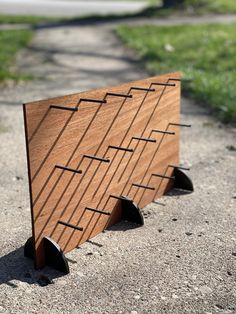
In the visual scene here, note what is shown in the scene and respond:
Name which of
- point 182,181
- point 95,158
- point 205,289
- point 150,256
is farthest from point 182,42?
point 205,289

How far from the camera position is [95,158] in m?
3.03

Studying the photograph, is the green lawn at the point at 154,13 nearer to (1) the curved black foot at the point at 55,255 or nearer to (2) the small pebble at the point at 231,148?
(2) the small pebble at the point at 231,148

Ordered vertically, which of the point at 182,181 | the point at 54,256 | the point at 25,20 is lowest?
the point at 54,256

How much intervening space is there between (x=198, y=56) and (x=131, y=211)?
724cm

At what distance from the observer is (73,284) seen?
2.73 metres

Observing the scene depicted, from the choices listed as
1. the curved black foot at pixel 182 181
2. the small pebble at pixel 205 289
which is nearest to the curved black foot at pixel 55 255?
the small pebble at pixel 205 289

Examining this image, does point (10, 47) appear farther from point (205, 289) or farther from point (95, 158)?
point (205, 289)

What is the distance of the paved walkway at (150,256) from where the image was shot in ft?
8.45

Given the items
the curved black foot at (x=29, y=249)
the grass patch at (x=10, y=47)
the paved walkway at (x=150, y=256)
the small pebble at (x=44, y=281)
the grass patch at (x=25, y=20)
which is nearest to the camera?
the paved walkway at (x=150, y=256)

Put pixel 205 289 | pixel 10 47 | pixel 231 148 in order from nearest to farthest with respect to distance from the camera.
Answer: pixel 205 289, pixel 231 148, pixel 10 47

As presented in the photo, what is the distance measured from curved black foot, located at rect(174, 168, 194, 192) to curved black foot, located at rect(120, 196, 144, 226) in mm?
742

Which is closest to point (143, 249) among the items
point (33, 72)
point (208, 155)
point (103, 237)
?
point (103, 237)

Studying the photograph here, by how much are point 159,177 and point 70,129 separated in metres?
1.22

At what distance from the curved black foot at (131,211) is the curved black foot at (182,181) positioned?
0.74m
